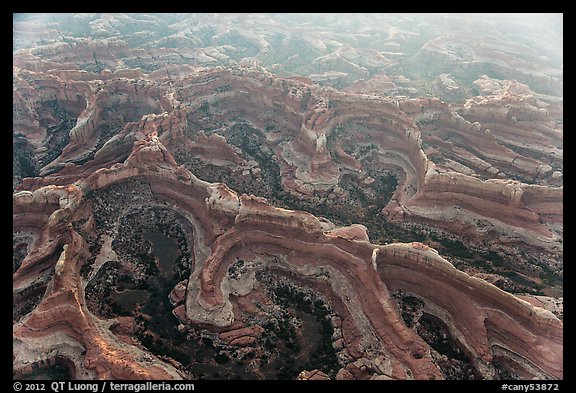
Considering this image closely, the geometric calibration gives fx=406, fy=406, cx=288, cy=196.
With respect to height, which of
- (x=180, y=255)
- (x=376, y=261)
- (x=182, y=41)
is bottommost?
(x=180, y=255)

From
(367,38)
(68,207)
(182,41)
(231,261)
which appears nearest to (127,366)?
(231,261)

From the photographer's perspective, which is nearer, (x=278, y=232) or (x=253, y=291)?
(x=253, y=291)

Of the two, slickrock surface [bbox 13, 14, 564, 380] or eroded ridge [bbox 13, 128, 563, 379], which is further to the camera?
slickrock surface [bbox 13, 14, 564, 380]

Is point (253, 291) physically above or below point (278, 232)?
below

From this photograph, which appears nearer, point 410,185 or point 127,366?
point 127,366

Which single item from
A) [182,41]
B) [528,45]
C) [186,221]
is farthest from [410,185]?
[528,45]

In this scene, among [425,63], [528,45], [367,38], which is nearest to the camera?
[425,63]

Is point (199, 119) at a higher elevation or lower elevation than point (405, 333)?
higher

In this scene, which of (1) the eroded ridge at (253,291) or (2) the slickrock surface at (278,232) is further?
(2) the slickrock surface at (278,232)

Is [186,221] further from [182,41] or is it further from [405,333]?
[182,41]

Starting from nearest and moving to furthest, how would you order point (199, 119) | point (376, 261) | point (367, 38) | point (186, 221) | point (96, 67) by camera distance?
point (376, 261)
point (186, 221)
point (199, 119)
point (96, 67)
point (367, 38)
